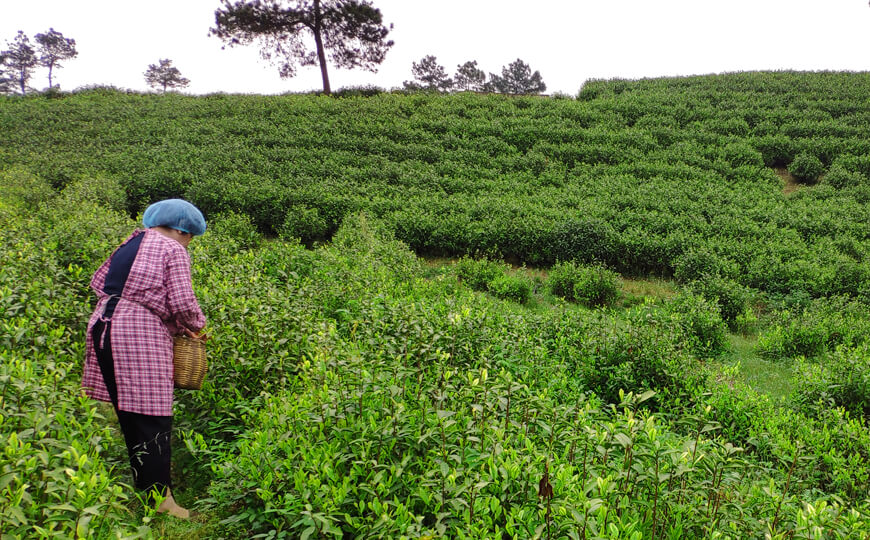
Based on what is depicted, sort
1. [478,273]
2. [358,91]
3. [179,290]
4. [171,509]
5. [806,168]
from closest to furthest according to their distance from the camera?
[171,509] < [179,290] < [478,273] < [806,168] < [358,91]

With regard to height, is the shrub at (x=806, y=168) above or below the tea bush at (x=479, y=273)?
above

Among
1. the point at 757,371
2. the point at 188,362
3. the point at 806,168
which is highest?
the point at 188,362

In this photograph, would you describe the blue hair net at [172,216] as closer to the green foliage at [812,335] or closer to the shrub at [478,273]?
the shrub at [478,273]

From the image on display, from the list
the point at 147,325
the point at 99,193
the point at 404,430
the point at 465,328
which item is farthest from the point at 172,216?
the point at 99,193

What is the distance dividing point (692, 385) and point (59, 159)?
17189 mm

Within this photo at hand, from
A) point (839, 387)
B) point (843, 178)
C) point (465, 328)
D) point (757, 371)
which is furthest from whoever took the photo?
point (843, 178)

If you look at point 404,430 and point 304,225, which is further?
point 304,225

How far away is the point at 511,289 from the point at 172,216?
625 cm

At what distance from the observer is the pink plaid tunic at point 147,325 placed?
2.72m

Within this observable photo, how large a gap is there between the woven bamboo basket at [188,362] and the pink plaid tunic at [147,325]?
72mm

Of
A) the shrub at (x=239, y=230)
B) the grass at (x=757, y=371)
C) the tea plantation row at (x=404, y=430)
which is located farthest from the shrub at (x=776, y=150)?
the shrub at (x=239, y=230)

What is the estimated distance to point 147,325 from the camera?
277 cm

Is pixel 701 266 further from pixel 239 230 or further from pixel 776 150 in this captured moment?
pixel 776 150

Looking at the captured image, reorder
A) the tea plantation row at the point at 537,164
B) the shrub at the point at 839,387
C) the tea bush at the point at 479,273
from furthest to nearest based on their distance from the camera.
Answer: the tea plantation row at the point at 537,164, the tea bush at the point at 479,273, the shrub at the point at 839,387
